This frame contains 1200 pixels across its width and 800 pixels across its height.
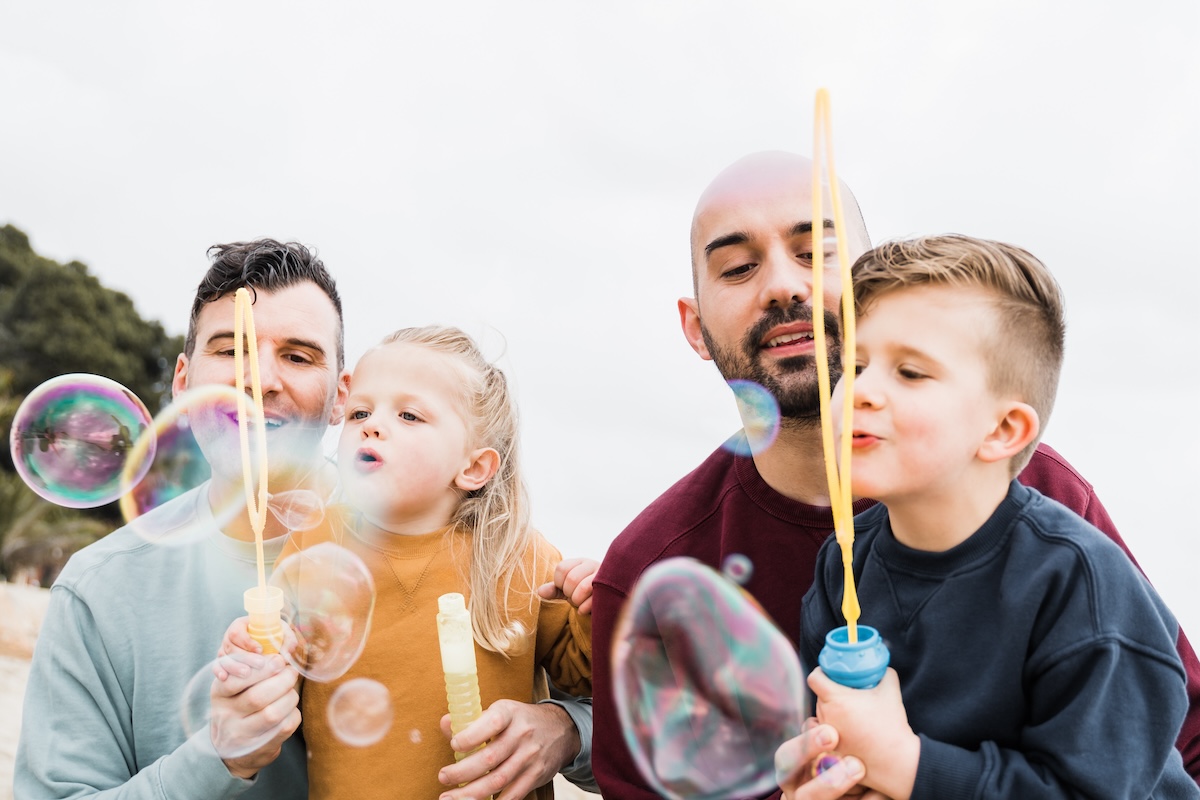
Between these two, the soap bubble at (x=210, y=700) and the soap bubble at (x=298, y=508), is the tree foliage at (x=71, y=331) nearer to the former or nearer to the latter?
the soap bubble at (x=298, y=508)

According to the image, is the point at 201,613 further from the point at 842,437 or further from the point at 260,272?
the point at 842,437

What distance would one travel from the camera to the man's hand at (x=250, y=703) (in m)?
2.35

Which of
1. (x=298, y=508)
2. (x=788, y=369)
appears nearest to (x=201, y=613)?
(x=298, y=508)

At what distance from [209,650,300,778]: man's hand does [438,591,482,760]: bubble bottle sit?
362mm

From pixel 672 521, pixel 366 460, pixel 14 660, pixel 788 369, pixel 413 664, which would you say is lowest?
pixel 14 660

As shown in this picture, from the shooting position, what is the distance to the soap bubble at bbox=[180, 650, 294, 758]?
2344mm

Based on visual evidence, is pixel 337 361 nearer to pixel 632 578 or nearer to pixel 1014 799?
pixel 632 578

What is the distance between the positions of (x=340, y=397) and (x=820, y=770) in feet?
6.92

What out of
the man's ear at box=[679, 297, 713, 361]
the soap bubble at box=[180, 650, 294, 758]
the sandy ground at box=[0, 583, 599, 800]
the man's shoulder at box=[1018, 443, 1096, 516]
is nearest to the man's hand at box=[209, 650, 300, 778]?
the soap bubble at box=[180, 650, 294, 758]

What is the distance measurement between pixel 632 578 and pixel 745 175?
1122 millimetres

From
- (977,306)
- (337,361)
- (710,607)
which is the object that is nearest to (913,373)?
(977,306)

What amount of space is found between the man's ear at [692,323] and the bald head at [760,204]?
0.90 ft

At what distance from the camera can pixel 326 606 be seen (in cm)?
279

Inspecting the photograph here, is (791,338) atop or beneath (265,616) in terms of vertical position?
atop
